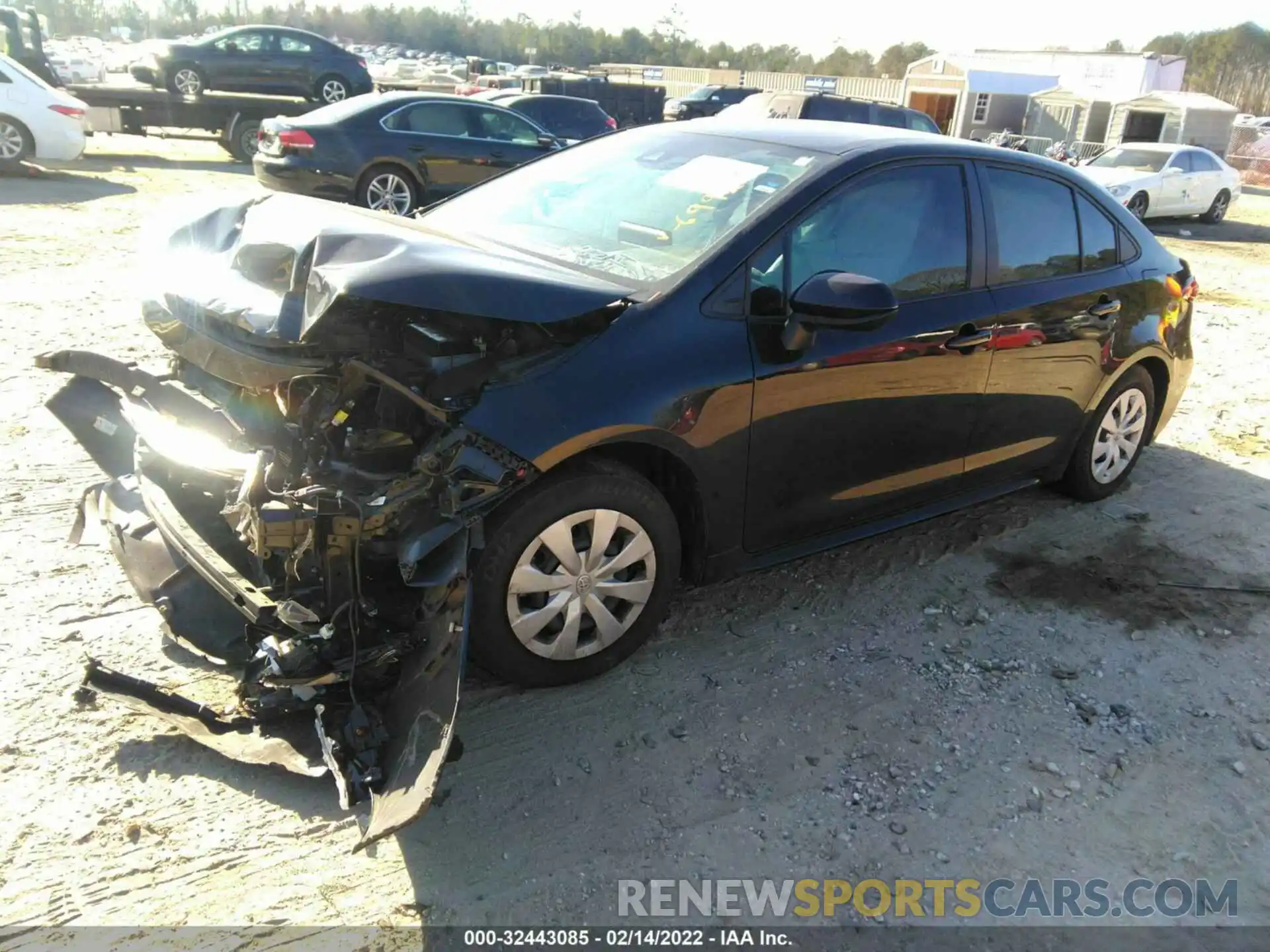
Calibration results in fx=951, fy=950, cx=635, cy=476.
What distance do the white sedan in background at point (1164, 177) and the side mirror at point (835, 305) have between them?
16.5 meters

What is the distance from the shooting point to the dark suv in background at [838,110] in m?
15.6

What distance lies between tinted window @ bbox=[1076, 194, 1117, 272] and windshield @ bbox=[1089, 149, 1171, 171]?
625 inches

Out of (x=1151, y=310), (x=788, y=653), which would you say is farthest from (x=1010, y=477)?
(x=788, y=653)

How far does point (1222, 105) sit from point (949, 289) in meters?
31.6

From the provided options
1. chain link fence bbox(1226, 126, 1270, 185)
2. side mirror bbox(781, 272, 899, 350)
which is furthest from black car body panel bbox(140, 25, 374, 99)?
chain link fence bbox(1226, 126, 1270, 185)

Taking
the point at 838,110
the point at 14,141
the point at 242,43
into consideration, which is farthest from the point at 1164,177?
the point at 14,141

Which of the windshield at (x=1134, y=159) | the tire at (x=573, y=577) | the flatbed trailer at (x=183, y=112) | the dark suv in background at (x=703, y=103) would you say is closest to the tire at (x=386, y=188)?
the flatbed trailer at (x=183, y=112)

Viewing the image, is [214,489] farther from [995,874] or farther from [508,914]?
[995,874]

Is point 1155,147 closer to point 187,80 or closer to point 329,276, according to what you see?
point 187,80

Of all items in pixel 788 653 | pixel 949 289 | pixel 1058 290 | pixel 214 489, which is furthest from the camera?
pixel 1058 290

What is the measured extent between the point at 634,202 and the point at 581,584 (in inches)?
63.3

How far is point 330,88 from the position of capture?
18.6 m

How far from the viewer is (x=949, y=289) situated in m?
3.89

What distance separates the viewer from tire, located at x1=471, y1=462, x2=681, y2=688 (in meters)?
2.94
